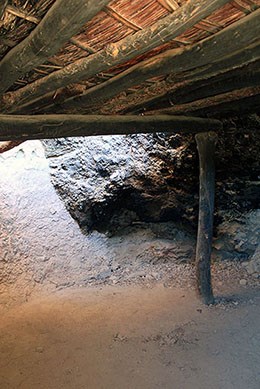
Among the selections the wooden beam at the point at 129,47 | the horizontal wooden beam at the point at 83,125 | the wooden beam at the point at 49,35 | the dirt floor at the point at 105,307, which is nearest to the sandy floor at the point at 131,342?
the dirt floor at the point at 105,307

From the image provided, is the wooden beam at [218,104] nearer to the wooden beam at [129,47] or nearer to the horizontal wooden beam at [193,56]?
the horizontal wooden beam at [193,56]

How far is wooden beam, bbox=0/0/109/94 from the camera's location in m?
0.90

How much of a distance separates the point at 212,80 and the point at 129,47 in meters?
0.86

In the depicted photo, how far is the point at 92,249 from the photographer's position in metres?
4.04

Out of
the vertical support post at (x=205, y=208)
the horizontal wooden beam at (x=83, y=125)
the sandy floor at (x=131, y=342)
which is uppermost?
the horizontal wooden beam at (x=83, y=125)

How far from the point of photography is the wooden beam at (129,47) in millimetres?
1018

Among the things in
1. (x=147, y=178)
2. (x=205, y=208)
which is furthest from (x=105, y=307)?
(x=147, y=178)

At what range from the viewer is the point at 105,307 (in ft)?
10.9

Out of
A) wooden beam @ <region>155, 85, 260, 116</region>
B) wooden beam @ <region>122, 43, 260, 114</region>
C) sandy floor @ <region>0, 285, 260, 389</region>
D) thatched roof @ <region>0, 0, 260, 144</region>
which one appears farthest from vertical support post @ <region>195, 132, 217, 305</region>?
thatched roof @ <region>0, 0, 260, 144</region>

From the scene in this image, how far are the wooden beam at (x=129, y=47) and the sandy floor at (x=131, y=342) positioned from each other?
1868mm

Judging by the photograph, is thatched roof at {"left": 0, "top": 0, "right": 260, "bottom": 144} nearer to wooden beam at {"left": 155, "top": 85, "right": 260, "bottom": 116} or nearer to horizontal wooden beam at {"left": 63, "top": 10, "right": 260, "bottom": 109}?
horizontal wooden beam at {"left": 63, "top": 10, "right": 260, "bottom": 109}

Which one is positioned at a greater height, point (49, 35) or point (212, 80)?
point (49, 35)

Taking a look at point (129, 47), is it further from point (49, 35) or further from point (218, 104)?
point (218, 104)

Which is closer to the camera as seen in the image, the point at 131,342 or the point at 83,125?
the point at 83,125
